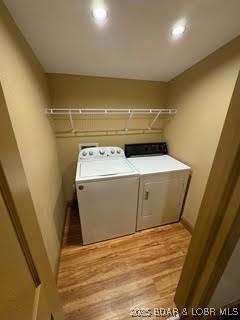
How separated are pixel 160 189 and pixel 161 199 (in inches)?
6.3

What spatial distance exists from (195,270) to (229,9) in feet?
5.38

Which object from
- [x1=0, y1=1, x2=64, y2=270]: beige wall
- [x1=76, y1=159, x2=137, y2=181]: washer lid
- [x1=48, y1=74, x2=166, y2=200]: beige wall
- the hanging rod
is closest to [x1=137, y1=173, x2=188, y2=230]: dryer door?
[x1=76, y1=159, x2=137, y2=181]: washer lid

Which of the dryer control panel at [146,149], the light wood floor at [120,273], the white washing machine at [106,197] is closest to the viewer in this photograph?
the light wood floor at [120,273]

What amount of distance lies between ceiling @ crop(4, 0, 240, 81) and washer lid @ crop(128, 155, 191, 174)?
114 cm

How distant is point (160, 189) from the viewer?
1725 mm

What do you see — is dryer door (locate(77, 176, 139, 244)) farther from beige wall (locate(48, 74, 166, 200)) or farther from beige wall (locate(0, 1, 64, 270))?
beige wall (locate(48, 74, 166, 200))

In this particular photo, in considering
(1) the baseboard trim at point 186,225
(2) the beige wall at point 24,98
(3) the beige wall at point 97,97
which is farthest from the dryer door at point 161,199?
(2) the beige wall at point 24,98

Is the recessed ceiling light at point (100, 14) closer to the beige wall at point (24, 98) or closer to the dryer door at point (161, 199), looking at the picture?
the beige wall at point (24, 98)

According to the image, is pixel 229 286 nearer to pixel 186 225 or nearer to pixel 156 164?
pixel 186 225

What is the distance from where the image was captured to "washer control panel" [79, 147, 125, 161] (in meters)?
1.93

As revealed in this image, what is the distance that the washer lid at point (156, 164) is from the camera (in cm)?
169

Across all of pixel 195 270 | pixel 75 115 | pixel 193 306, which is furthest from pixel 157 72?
pixel 193 306

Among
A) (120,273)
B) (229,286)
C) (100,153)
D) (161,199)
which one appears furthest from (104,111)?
(229,286)

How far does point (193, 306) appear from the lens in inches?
39.1
